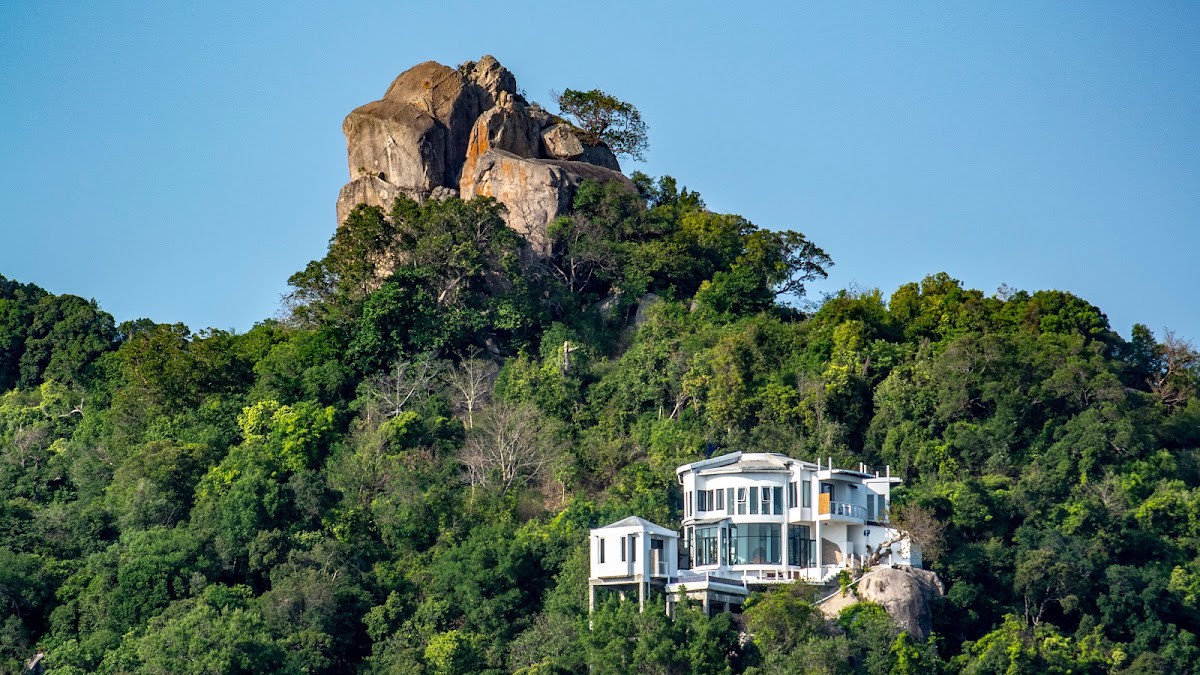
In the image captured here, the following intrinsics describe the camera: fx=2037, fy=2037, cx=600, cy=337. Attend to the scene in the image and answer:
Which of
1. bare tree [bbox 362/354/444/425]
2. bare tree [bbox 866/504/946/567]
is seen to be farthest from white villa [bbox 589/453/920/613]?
bare tree [bbox 362/354/444/425]

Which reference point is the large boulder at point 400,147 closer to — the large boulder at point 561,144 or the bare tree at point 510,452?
the large boulder at point 561,144

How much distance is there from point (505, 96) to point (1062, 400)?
2488 cm

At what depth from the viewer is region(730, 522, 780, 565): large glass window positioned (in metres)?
52.2

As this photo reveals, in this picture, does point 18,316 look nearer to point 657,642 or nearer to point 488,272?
point 488,272

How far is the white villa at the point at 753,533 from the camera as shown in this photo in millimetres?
51000

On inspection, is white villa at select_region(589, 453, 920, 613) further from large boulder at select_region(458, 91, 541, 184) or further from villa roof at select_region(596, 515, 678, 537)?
large boulder at select_region(458, 91, 541, 184)

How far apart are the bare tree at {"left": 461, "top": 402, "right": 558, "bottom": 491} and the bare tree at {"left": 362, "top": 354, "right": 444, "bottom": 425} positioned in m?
3.02

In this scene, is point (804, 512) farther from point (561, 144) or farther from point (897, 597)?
point (561, 144)

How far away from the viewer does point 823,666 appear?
46.9 m

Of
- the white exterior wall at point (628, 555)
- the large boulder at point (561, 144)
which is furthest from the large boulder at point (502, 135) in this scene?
the white exterior wall at point (628, 555)

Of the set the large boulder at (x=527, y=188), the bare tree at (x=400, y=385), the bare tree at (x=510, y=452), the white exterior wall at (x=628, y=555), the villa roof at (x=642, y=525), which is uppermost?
the large boulder at (x=527, y=188)

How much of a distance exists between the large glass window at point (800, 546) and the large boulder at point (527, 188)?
63.4 ft

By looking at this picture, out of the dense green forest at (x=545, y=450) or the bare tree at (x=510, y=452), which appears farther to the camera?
the bare tree at (x=510, y=452)

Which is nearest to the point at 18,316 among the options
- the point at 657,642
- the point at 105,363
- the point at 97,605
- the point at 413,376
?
the point at 105,363
